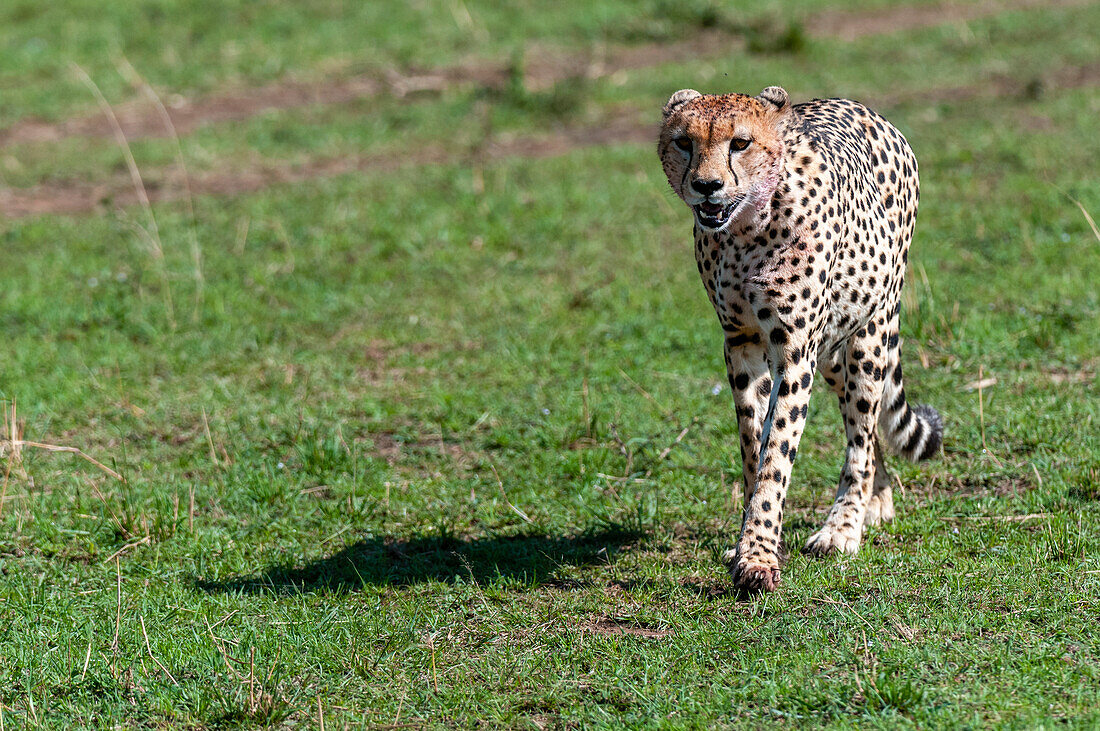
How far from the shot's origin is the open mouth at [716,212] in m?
4.24

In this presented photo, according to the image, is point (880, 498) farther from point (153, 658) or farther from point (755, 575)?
point (153, 658)

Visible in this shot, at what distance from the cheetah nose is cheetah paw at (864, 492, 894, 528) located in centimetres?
154

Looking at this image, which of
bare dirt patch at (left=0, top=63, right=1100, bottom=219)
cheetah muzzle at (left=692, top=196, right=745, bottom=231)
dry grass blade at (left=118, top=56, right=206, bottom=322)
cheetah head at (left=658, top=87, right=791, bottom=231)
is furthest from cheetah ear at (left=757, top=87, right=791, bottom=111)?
bare dirt patch at (left=0, top=63, right=1100, bottom=219)

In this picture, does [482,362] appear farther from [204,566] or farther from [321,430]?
[204,566]

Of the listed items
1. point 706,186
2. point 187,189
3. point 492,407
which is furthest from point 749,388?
point 187,189

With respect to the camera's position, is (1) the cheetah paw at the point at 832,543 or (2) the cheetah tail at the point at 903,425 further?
(2) the cheetah tail at the point at 903,425

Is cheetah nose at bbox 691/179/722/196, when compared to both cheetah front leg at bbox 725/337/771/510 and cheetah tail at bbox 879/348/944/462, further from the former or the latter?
cheetah tail at bbox 879/348/944/462

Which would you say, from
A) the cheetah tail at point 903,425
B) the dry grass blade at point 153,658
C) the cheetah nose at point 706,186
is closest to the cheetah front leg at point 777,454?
the cheetah nose at point 706,186

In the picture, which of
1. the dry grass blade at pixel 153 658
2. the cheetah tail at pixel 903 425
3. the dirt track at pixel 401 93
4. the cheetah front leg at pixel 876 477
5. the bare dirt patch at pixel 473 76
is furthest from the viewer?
the bare dirt patch at pixel 473 76

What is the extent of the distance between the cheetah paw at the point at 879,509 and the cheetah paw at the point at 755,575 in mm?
798

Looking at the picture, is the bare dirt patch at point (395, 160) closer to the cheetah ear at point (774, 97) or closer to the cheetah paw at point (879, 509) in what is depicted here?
the cheetah paw at point (879, 509)

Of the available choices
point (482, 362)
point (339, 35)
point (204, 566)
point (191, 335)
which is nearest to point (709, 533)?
point (204, 566)

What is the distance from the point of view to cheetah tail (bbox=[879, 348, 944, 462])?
5.13m

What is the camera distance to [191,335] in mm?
7785
